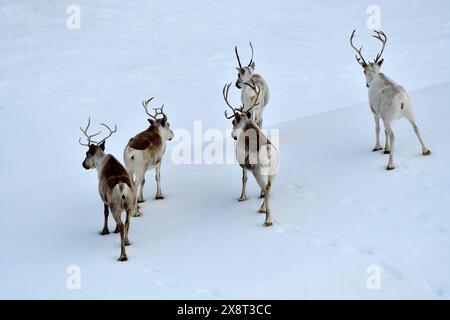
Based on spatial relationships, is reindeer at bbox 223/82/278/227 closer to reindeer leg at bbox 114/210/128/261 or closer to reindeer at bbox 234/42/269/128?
reindeer leg at bbox 114/210/128/261

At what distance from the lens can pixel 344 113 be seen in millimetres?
13320

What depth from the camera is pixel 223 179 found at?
10523 mm

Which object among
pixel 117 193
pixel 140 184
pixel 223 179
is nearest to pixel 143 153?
pixel 140 184

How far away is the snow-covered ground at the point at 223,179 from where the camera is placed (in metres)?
7.35

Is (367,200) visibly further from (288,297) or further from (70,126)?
(70,126)

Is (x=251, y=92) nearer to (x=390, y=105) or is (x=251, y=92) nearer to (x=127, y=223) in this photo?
(x=390, y=105)

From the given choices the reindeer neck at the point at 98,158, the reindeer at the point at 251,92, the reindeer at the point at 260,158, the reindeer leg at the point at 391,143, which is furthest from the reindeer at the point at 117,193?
the reindeer leg at the point at 391,143

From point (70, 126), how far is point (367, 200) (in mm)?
8597

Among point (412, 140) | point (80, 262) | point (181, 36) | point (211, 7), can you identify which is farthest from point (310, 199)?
point (211, 7)

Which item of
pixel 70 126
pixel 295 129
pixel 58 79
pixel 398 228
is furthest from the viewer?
pixel 58 79

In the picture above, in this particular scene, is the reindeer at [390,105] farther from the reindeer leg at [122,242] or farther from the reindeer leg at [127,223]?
the reindeer leg at [122,242]

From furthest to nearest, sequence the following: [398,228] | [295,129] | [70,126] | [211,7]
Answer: [211,7], [70,126], [295,129], [398,228]

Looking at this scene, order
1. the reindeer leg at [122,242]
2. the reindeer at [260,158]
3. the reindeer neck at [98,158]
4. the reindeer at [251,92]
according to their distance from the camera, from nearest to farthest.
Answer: the reindeer leg at [122,242] → the reindeer at [260,158] → the reindeer neck at [98,158] → the reindeer at [251,92]

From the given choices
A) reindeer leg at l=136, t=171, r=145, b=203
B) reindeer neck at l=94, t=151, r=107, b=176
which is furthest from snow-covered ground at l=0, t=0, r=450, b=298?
reindeer neck at l=94, t=151, r=107, b=176
